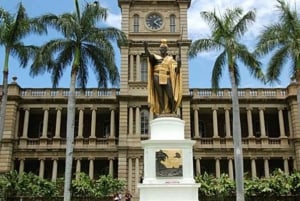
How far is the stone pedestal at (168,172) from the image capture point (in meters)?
11.5

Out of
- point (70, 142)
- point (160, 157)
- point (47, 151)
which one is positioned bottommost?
point (160, 157)

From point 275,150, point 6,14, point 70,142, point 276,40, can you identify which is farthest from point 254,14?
point 275,150

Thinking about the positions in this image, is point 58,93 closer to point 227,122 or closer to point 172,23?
point 172,23

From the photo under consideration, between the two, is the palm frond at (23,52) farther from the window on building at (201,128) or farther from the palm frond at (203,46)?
the window on building at (201,128)

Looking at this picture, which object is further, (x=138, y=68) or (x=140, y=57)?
(x=140, y=57)

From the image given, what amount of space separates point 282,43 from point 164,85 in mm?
12563

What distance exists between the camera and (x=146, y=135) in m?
36.0

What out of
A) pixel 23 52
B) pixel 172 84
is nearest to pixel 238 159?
pixel 172 84

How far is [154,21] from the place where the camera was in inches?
1538

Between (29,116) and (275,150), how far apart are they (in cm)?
2334

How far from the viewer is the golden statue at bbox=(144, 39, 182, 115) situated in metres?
12.8

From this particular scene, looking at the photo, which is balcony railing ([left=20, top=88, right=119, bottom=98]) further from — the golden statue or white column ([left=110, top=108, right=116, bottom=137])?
the golden statue

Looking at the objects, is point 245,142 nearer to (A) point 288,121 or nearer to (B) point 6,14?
(A) point 288,121

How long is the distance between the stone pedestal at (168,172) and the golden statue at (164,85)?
1.37 m
